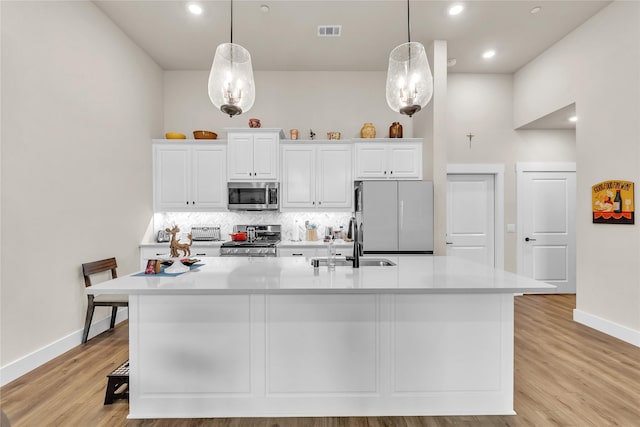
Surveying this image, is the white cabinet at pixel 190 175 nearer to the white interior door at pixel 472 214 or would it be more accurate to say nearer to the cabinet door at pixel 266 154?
the cabinet door at pixel 266 154

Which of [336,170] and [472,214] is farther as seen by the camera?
[472,214]

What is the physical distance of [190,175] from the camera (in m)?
4.60

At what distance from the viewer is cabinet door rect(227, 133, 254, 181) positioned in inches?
177

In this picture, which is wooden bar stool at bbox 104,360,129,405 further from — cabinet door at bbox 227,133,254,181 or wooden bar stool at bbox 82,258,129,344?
cabinet door at bbox 227,133,254,181

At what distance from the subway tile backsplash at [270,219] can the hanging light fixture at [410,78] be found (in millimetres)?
2763

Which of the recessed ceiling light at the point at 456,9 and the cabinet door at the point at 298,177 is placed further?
the cabinet door at the point at 298,177

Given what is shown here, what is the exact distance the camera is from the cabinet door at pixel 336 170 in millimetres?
4555

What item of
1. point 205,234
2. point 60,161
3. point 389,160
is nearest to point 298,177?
point 389,160

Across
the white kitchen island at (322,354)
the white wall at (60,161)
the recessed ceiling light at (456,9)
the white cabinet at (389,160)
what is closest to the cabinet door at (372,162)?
the white cabinet at (389,160)

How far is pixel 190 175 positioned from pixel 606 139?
207 inches

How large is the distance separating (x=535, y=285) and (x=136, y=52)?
5.16 m

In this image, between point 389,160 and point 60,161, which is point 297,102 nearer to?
point 389,160

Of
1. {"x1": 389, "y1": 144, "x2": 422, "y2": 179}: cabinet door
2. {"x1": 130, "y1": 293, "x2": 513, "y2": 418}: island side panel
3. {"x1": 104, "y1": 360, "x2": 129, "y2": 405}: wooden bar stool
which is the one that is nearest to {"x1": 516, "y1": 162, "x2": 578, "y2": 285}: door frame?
{"x1": 389, "y1": 144, "x2": 422, "y2": 179}: cabinet door

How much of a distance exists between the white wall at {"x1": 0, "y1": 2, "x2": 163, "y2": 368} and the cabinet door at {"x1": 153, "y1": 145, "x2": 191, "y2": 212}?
1.36ft
